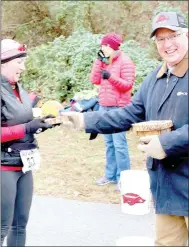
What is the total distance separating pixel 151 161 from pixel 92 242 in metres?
1.71

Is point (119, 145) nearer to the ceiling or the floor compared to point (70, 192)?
nearer to the ceiling

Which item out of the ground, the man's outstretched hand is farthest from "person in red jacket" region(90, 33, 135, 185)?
the man's outstretched hand

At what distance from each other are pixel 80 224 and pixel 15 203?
119 centimetres

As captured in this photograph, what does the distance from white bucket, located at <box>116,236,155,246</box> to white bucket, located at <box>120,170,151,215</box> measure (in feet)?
0.79

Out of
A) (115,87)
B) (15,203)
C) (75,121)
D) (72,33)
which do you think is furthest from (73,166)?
(72,33)

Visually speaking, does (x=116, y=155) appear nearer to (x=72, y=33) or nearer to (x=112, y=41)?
(x=112, y=41)

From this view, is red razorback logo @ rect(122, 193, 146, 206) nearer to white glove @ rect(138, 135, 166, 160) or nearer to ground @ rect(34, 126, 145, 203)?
ground @ rect(34, 126, 145, 203)

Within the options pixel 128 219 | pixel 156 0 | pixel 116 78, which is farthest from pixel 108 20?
pixel 128 219

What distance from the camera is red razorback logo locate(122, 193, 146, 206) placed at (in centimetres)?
340

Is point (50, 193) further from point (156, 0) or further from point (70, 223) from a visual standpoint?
point (156, 0)

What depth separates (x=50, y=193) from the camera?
16.5 ft

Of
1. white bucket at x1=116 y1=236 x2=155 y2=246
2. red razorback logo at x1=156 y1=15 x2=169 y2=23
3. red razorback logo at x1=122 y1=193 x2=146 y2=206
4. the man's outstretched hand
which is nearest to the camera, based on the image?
red razorback logo at x1=156 y1=15 x2=169 y2=23

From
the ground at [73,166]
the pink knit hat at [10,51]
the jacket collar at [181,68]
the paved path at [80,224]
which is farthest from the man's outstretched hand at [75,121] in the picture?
the ground at [73,166]

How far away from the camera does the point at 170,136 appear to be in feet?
6.77
